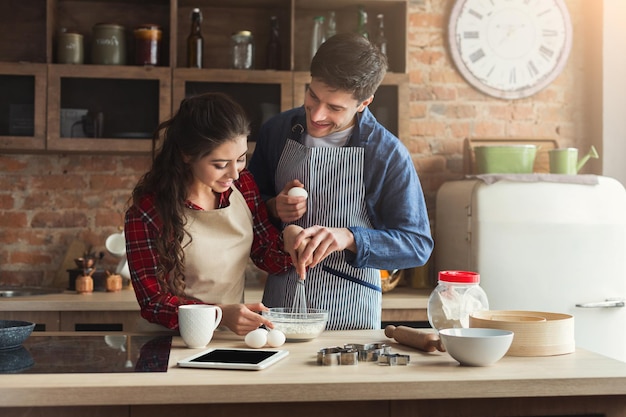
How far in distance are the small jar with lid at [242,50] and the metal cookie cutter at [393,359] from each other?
2288mm

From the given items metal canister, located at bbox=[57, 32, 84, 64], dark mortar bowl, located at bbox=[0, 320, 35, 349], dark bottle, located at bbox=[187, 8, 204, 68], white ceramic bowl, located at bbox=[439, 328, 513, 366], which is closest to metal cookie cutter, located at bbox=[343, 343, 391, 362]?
white ceramic bowl, located at bbox=[439, 328, 513, 366]

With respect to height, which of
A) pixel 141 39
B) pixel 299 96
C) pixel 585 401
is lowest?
pixel 585 401

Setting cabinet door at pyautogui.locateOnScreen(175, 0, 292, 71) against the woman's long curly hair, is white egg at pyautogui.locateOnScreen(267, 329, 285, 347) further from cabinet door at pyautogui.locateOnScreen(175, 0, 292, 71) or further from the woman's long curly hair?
cabinet door at pyautogui.locateOnScreen(175, 0, 292, 71)

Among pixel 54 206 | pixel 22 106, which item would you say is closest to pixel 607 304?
pixel 54 206

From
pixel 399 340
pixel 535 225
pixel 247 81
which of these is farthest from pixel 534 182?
pixel 399 340

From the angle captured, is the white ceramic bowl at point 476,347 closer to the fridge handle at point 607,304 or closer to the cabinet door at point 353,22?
the fridge handle at point 607,304

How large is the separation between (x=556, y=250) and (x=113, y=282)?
6.53ft

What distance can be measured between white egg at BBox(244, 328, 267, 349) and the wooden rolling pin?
0.34m

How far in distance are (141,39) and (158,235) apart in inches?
72.9

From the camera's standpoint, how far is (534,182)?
350cm

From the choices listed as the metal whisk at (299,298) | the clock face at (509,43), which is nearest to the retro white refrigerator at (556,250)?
the clock face at (509,43)

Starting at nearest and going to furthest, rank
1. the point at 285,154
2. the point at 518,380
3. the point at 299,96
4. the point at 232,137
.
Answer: the point at 518,380, the point at 232,137, the point at 285,154, the point at 299,96

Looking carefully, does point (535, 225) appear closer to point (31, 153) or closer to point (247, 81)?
point (247, 81)

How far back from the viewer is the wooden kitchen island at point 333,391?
4.95 ft
